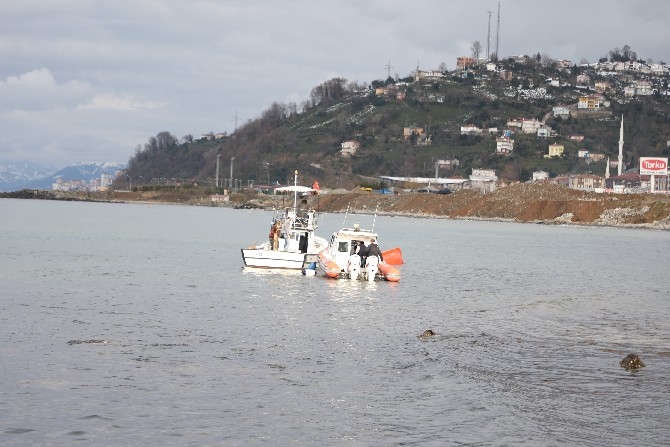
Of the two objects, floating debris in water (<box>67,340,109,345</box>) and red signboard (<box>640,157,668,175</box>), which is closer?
floating debris in water (<box>67,340,109,345</box>)

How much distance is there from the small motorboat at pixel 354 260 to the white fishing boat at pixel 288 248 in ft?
5.47

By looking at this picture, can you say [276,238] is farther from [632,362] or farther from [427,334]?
[632,362]

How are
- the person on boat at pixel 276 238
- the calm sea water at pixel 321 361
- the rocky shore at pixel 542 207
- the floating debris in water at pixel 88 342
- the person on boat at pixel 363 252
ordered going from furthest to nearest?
1. the rocky shore at pixel 542 207
2. the person on boat at pixel 276 238
3. the person on boat at pixel 363 252
4. the floating debris in water at pixel 88 342
5. the calm sea water at pixel 321 361

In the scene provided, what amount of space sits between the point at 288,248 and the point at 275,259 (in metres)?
2.30

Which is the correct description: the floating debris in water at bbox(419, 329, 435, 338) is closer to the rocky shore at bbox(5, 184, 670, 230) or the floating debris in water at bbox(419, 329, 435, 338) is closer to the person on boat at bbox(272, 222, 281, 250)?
the person on boat at bbox(272, 222, 281, 250)

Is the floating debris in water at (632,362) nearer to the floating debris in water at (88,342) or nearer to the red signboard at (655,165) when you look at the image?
the floating debris in water at (88,342)

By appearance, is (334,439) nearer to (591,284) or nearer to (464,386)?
(464,386)

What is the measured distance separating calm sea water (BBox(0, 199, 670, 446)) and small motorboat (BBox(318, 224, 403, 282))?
1.15 m

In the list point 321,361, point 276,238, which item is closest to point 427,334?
point 321,361

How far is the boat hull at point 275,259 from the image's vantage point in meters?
50.2

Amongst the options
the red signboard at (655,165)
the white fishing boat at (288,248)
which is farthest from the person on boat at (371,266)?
the red signboard at (655,165)

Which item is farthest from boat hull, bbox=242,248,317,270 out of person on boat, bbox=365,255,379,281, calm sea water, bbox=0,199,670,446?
person on boat, bbox=365,255,379,281

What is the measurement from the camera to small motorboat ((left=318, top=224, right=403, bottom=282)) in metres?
47.4

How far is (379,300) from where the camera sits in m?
40.2
